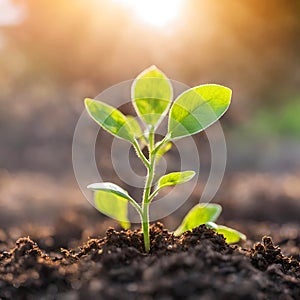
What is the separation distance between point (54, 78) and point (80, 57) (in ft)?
2.20

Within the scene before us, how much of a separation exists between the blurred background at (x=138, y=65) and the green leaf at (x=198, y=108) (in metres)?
3.30

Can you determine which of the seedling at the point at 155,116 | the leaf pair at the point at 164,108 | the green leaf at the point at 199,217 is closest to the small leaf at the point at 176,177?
the seedling at the point at 155,116

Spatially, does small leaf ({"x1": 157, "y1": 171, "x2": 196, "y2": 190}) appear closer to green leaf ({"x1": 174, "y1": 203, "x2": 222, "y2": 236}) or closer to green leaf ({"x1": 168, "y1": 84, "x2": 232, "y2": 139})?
green leaf ({"x1": 168, "y1": 84, "x2": 232, "y2": 139})

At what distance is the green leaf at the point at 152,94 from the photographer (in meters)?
1.34

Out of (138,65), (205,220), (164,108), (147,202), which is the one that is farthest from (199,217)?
(138,65)

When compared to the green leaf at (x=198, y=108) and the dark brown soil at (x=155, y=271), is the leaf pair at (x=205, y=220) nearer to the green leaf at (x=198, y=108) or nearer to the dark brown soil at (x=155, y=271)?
the dark brown soil at (x=155, y=271)

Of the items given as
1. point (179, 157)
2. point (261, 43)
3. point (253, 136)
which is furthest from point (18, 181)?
point (261, 43)

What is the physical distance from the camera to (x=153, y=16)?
683 centimetres

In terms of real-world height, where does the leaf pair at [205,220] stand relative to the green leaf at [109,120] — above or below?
below

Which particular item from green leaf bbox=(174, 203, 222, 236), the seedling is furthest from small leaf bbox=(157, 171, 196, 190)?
green leaf bbox=(174, 203, 222, 236)

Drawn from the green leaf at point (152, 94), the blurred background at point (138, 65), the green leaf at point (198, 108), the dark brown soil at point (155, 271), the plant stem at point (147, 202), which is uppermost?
the blurred background at point (138, 65)

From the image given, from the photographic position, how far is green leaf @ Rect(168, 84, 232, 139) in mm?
1262

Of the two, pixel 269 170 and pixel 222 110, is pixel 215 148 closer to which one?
pixel 269 170

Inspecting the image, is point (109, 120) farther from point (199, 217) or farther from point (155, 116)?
point (199, 217)
